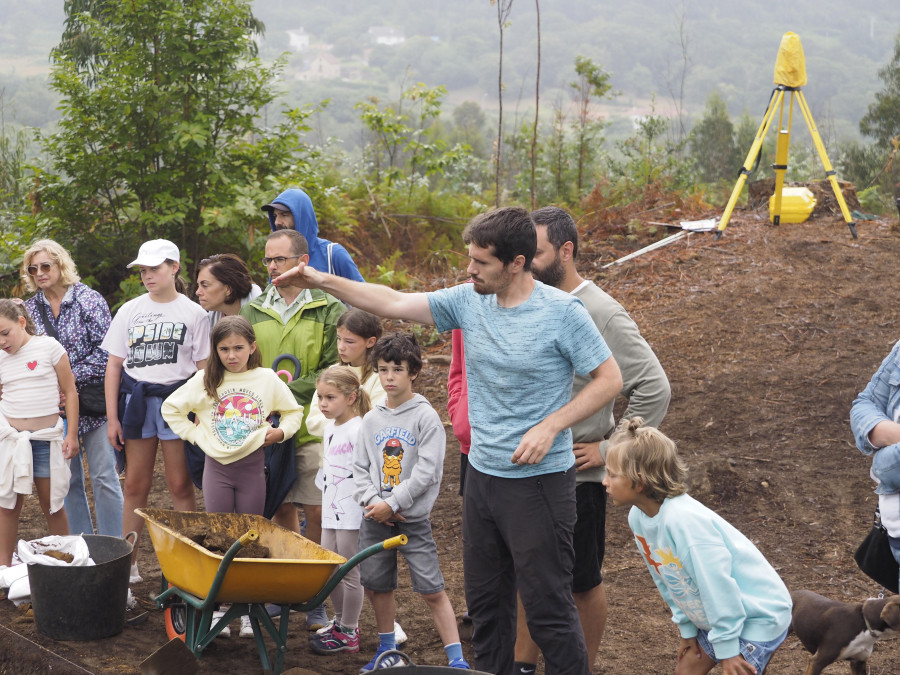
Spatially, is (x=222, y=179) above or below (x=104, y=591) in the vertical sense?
above

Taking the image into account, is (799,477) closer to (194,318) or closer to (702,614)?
(702,614)

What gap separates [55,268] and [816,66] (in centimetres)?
9985

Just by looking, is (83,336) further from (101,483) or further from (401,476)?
(401,476)

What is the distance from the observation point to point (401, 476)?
378 centimetres

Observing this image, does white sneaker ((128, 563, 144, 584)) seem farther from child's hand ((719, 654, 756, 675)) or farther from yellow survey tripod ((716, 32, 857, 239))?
yellow survey tripod ((716, 32, 857, 239))

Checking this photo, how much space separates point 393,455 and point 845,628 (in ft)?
6.08

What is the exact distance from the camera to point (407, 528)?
12.4 ft

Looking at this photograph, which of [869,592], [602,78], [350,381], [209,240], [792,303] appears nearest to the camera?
[350,381]

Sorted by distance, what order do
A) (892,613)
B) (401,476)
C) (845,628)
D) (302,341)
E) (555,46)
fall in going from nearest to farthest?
(892,613) < (845,628) < (401,476) < (302,341) < (555,46)

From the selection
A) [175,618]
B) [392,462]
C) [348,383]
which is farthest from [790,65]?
[175,618]

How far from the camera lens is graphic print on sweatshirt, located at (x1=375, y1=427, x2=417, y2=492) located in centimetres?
378

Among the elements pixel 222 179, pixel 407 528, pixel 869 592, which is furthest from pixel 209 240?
pixel 869 592

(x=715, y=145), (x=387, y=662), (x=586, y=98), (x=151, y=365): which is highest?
(x=586, y=98)

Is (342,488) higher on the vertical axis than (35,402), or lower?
lower
